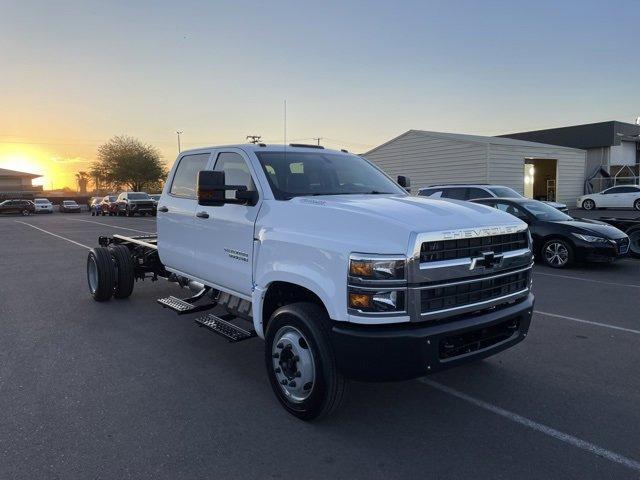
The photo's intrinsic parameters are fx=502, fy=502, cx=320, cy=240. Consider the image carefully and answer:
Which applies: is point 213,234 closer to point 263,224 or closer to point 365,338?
point 263,224

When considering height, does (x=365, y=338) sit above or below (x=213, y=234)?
below

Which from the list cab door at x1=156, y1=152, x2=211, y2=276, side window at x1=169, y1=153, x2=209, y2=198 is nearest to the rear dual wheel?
cab door at x1=156, y1=152, x2=211, y2=276

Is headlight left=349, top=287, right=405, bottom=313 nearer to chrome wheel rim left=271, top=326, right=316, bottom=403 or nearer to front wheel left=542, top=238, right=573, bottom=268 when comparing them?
chrome wheel rim left=271, top=326, right=316, bottom=403

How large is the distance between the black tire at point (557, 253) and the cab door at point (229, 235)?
8.07m

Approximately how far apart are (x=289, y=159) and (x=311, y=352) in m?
2.01

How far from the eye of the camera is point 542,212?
442 inches

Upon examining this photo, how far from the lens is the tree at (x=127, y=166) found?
64500 millimetres

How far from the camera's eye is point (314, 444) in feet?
11.0

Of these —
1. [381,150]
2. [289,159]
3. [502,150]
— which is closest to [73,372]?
[289,159]

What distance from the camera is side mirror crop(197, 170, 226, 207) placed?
13.2 ft

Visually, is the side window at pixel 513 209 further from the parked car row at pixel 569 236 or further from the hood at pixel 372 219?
the hood at pixel 372 219

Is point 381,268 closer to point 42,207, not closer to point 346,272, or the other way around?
point 346,272

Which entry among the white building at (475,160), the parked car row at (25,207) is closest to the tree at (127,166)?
the parked car row at (25,207)

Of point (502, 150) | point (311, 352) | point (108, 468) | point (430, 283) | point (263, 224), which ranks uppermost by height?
point (502, 150)
